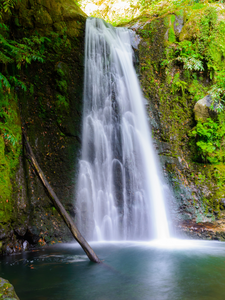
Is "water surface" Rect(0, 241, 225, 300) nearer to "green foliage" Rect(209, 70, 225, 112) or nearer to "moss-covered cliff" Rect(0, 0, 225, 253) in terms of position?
"moss-covered cliff" Rect(0, 0, 225, 253)

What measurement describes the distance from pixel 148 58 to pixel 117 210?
6.19 m

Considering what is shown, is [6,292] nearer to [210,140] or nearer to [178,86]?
[210,140]

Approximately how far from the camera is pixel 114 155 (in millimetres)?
7098

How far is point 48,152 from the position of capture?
21.0 feet

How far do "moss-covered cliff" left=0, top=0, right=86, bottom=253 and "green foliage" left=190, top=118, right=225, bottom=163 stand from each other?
4115mm

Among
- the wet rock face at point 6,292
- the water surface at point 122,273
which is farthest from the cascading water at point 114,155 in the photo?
the wet rock face at point 6,292

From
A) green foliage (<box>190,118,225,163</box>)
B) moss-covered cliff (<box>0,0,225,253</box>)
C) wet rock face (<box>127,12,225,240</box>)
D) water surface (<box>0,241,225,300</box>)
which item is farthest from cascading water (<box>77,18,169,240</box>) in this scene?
green foliage (<box>190,118,225,163</box>)

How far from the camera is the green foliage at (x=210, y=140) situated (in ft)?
25.2

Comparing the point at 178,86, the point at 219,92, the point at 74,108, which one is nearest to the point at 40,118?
the point at 74,108

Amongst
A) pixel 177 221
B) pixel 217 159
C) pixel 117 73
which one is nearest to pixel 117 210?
pixel 177 221

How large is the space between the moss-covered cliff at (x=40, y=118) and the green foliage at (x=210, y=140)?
4.12m

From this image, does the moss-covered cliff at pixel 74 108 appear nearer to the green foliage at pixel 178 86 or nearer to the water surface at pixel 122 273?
the green foliage at pixel 178 86

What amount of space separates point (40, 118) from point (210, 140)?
5.62 metres

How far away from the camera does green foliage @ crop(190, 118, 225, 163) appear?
25.2ft
